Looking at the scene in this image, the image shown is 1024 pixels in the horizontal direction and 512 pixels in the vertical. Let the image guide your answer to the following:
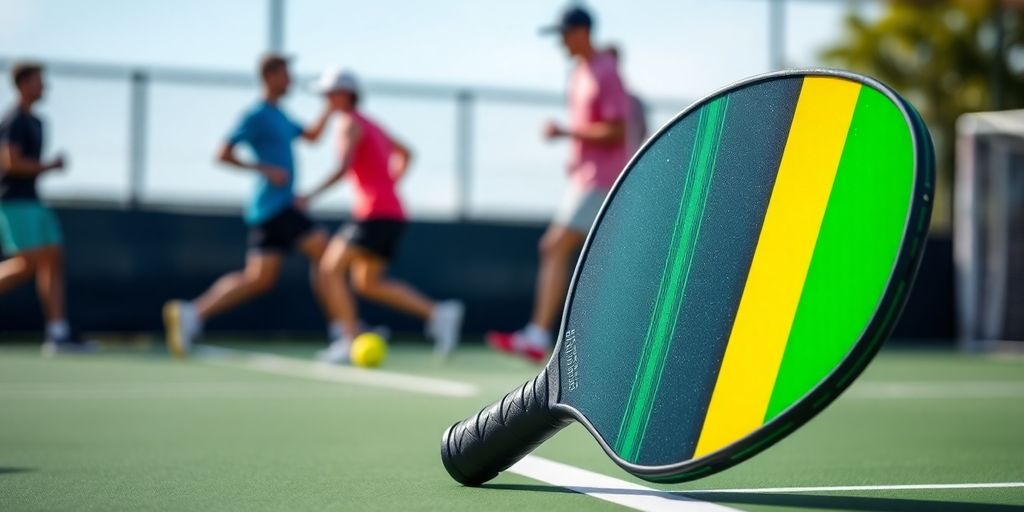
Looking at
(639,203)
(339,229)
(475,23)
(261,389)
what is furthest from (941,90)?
(639,203)

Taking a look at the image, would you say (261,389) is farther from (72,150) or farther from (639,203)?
(72,150)

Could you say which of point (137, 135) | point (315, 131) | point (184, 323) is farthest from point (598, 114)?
point (137, 135)

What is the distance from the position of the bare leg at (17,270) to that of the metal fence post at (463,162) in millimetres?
4564

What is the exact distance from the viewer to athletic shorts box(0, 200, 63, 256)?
28.1ft

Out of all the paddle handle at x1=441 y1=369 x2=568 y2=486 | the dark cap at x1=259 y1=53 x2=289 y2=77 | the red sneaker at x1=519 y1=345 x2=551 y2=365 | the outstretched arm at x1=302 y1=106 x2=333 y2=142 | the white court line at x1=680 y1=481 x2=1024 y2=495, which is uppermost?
the dark cap at x1=259 y1=53 x2=289 y2=77

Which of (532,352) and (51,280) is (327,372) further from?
(51,280)

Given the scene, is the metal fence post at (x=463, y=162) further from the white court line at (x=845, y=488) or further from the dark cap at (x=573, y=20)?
the white court line at (x=845, y=488)

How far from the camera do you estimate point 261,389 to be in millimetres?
6020

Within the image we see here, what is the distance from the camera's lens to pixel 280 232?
8062 millimetres

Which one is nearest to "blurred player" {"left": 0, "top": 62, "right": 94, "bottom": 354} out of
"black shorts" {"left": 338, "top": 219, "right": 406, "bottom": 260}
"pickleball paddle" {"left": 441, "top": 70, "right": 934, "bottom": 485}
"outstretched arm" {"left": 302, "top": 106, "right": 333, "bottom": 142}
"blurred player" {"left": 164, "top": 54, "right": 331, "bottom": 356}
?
"blurred player" {"left": 164, "top": 54, "right": 331, "bottom": 356}

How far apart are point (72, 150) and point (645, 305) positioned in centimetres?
981

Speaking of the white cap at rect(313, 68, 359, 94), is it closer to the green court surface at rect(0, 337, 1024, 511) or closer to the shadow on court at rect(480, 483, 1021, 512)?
the green court surface at rect(0, 337, 1024, 511)

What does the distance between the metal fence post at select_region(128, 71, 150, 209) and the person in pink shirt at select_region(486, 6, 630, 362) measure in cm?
562

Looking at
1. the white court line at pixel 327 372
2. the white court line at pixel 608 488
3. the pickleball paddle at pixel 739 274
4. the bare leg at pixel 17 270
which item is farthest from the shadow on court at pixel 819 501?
the bare leg at pixel 17 270
